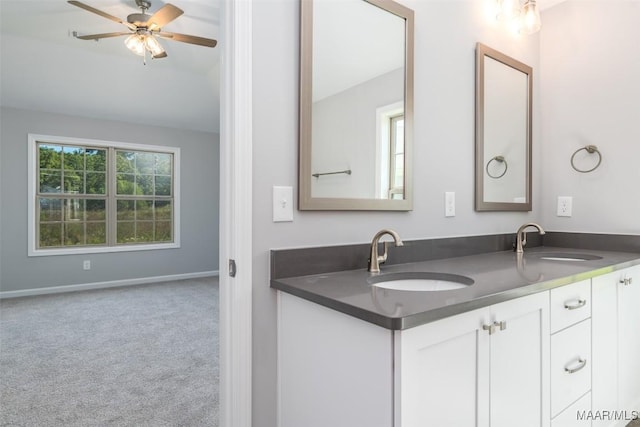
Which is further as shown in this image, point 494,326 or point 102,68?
point 102,68

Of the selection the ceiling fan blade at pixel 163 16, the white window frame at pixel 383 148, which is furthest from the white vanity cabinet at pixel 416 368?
the ceiling fan blade at pixel 163 16

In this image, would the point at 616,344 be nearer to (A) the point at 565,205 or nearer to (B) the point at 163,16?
(A) the point at 565,205

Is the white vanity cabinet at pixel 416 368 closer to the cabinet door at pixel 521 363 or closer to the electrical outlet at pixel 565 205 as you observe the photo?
the cabinet door at pixel 521 363

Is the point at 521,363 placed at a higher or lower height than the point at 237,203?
lower

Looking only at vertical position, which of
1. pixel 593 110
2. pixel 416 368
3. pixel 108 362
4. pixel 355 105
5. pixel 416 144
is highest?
pixel 593 110

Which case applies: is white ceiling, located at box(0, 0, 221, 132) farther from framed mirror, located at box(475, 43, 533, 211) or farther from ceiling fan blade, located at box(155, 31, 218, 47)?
framed mirror, located at box(475, 43, 533, 211)

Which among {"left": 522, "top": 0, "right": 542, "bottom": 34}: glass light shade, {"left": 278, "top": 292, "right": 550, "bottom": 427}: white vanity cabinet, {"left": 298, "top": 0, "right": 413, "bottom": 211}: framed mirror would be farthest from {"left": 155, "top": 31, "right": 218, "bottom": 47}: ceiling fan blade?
{"left": 278, "top": 292, "right": 550, "bottom": 427}: white vanity cabinet

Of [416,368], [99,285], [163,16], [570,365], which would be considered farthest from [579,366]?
[99,285]

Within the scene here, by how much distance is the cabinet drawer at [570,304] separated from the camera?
1.25 meters

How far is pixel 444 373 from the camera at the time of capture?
91 cm

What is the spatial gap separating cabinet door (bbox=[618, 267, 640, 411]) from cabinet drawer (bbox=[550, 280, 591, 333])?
1.15ft

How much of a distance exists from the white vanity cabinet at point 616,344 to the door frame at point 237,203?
1343 mm

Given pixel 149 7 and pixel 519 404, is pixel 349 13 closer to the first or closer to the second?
pixel 519 404
